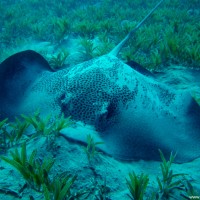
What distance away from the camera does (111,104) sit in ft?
10.1

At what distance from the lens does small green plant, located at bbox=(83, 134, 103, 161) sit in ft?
8.68

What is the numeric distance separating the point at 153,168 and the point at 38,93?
2217mm

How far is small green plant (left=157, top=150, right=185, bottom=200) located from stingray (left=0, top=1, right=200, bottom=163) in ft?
0.48

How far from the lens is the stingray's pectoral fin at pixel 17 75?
350 centimetres

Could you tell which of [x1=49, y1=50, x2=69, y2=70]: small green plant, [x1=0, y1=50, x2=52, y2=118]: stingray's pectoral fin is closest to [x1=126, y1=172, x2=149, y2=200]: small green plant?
[x1=0, y1=50, x2=52, y2=118]: stingray's pectoral fin

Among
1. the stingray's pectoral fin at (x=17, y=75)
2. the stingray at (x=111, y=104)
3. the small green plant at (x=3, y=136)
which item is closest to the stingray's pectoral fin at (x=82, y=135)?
the stingray at (x=111, y=104)

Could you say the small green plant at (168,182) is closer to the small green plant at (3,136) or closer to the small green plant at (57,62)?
the small green plant at (3,136)

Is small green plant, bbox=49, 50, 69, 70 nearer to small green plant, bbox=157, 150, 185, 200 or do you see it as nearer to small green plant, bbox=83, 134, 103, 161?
small green plant, bbox=83, 134, 103, 161

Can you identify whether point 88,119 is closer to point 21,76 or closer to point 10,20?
point 21,76

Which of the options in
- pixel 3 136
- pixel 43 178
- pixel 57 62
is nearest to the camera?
pixel 43 178

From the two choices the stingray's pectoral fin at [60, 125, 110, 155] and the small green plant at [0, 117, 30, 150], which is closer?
the stingray's pectoral fin at [60, 125, 110, 155]

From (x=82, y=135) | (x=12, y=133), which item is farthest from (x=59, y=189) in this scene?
(x=12, y=133)

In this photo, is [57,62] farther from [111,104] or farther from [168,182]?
[168,182]

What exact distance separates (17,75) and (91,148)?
203 cm
